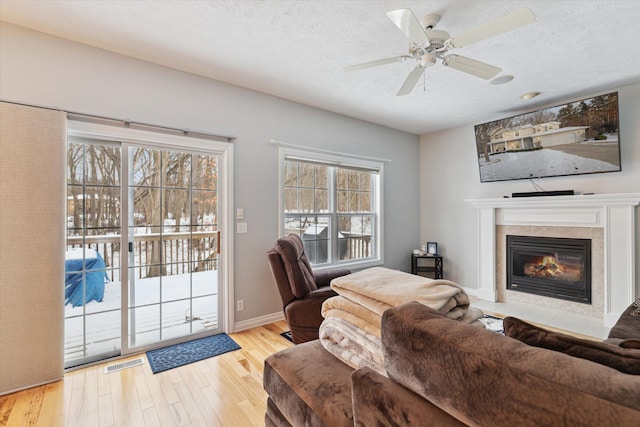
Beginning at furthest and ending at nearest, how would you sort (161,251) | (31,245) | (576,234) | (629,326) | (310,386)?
(576,234), (161,251), (31,245), (629,326), (310,386)

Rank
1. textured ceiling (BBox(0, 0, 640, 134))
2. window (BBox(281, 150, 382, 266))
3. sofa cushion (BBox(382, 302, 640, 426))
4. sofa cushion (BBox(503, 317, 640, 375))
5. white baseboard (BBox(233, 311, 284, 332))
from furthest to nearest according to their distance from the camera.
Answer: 1. window (BBox(281, 150, 382, 266))
2. white baseboard (BBox(233, 311, 284, 332))
3. textured ceiling (BBox(0, 0, 640, 134))
4. sofa cushion (BBox(503, 317, 640, 375))
5. sofa cushion (BBox(382, 302, 640, 426))

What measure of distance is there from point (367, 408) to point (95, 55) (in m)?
3.26

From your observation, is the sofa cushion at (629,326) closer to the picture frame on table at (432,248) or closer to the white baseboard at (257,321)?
the picture frame on table at (432,248)

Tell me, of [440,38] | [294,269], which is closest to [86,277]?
[294,269]

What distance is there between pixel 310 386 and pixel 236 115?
290 cm

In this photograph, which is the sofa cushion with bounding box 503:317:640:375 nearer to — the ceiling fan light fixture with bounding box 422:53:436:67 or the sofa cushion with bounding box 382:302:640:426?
the sofa cushion with bounding box 382:302:640:426

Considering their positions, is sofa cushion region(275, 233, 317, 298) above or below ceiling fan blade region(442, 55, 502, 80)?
below

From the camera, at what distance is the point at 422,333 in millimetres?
748

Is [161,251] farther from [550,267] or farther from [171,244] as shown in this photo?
[550,267]

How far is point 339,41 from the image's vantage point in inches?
95.0

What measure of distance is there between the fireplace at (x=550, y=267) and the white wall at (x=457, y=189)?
57cm

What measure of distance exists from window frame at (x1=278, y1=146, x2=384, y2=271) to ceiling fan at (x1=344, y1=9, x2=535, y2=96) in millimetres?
1632

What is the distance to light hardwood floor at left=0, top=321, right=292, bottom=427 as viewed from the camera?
1.83 m

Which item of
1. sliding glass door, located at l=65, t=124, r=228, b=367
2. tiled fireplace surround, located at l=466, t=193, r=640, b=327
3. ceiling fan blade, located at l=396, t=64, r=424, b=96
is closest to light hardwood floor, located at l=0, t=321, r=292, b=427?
sliding glass door, located at l=65, t=124, r=228, b=367
